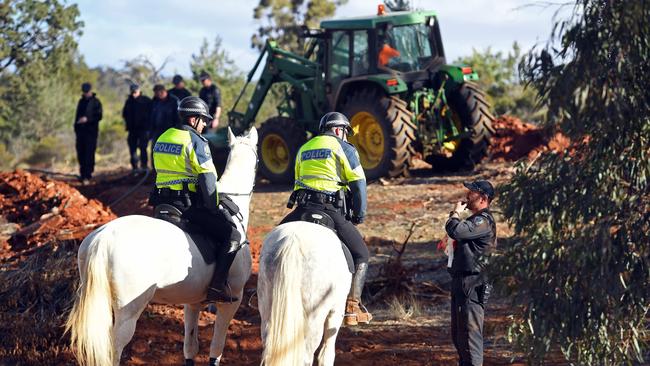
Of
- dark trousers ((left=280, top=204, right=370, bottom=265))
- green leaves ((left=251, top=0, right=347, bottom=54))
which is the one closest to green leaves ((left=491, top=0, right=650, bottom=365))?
dark trousers ((left=280, top=204, right=370, bottom=265))

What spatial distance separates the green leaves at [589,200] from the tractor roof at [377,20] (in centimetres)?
1221

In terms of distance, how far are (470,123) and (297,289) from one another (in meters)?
11.8

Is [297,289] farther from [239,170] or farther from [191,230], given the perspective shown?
[239,170]

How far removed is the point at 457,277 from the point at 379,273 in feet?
13.4

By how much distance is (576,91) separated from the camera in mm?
5914

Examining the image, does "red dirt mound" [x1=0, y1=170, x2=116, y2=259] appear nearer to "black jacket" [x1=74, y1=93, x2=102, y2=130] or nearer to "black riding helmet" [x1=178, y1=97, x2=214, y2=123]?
"black jacket" [x1=74, y1=93, x2=102, y2=130]

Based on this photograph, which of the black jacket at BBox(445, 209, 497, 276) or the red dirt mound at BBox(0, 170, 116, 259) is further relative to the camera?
the red dirt mound at BBox(0, 170, 116, 259)

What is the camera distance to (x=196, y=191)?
8.98m

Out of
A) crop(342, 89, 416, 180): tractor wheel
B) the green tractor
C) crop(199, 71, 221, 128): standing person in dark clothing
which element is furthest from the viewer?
crop(199, 71, 221, 128): standing person in dark clothing

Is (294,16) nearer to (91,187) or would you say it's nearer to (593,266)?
(91,187)

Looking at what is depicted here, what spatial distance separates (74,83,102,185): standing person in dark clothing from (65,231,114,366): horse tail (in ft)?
42.7

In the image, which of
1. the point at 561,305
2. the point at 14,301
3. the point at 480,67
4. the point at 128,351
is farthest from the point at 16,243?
the point at 480,67

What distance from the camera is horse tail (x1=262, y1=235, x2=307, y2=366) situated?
7.62 metres

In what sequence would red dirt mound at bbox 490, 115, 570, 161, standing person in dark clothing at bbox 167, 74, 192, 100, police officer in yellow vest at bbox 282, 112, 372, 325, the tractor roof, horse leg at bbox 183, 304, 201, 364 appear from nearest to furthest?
police officer in yellow vest at bbox 282, 112, 372, 325 < horse leg at bbox 183, 304, 201, 364 < the tractor roof < standing person in dark clothing at bbox 167, 74, 192, 100 < red dirt mound at bbox 490, 115, 570, 161
